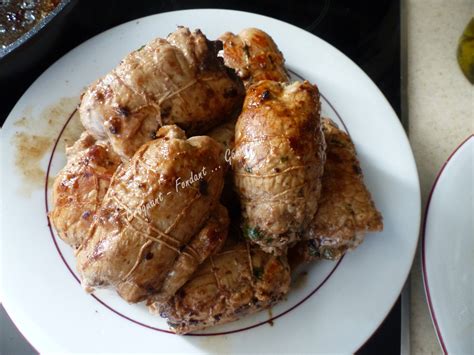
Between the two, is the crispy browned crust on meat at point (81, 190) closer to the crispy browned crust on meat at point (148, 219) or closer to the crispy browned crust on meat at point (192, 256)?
the crispy browned crust on meat at point (148, 219)

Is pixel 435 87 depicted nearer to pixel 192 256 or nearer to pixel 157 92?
pixel 157 92

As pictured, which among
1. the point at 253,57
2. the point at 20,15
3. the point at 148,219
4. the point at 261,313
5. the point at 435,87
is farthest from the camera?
the point at 435,87

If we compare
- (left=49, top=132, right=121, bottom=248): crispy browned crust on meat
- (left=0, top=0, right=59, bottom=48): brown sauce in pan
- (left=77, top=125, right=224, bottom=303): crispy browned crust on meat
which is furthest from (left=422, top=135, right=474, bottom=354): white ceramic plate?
(left=0, top=0, right=59, bottom=48): brown sauce in pan

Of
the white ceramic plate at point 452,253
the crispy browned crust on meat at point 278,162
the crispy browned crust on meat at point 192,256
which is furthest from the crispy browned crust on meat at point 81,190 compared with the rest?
the white ceramic plate at point 452,253

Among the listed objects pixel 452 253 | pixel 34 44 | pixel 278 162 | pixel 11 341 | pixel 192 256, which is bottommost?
pixel 452 253

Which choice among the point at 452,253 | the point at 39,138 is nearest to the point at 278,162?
the point at 452,253

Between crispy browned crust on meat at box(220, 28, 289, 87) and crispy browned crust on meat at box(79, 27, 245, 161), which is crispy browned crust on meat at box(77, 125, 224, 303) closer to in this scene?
crispy browned crust on meat at box(79, 27, 245, 161)
